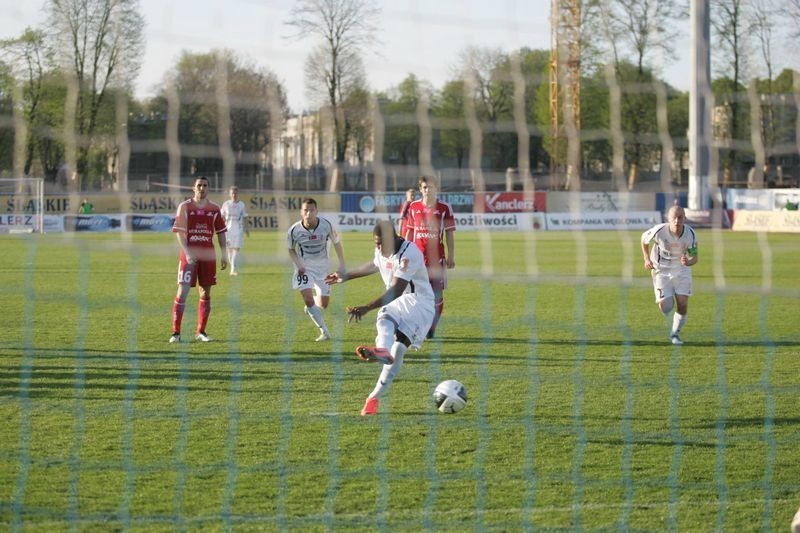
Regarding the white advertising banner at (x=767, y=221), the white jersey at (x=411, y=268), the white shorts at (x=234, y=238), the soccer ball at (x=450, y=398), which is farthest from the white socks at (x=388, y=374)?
the white advertising banner at (x=767, y=221)

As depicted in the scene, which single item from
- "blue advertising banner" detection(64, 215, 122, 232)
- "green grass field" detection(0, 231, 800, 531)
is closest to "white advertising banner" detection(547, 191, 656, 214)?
"blue advertising banner" detection(64, 215, 122, 232)

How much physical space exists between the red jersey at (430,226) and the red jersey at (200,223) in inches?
90.8

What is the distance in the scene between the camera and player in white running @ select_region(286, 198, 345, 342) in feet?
37.7

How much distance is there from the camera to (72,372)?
9195 millimetres

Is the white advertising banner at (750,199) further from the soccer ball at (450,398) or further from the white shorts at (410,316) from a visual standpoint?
the soccer ball at (450,398)

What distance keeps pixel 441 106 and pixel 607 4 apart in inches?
105

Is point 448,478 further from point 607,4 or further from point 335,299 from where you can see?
point 335,299

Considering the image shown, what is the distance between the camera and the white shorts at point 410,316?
7852 millimetres

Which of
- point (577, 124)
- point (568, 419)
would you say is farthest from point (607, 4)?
point (568, 419)

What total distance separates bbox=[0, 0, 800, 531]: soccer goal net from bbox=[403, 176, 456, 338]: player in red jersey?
0.05 meters

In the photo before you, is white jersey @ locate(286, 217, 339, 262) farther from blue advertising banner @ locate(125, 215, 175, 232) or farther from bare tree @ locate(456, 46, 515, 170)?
blue advertising banner @ locate(125, 215, 175, 232)

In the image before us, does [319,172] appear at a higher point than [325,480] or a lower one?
higher

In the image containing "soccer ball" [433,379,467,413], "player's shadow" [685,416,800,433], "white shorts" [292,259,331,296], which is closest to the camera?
"player's shadow" [685,416,800,433]

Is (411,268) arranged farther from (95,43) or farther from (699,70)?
(699,70)
